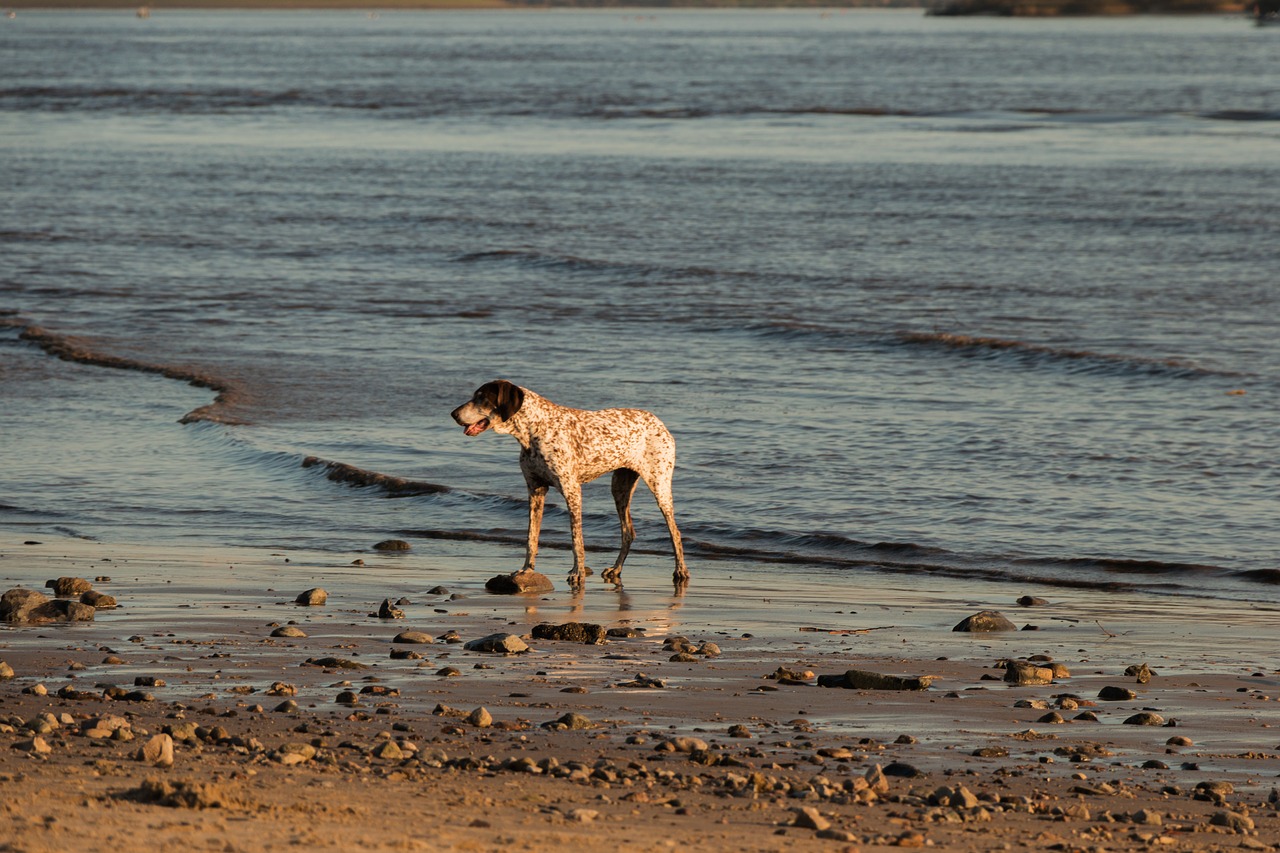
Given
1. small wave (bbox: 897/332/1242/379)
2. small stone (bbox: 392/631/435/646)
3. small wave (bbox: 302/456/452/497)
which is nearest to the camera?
small stone (bbox: 392/631/435/646)

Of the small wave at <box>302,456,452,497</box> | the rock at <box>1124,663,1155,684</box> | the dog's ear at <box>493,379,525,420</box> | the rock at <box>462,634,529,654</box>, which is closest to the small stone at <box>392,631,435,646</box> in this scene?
the rock at <box>462,634,529,654</box>

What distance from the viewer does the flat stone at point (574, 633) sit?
8.93 meters

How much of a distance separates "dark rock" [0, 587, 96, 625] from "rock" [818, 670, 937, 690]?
406 cm

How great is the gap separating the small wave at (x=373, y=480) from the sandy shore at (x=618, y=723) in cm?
295

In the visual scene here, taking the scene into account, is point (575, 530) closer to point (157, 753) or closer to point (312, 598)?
point (312, 598)

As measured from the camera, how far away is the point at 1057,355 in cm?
2009

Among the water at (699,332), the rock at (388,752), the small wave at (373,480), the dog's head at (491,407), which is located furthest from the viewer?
the small wave at (373,480)

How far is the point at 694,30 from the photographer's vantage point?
186m

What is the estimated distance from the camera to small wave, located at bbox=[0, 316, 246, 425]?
16781mm

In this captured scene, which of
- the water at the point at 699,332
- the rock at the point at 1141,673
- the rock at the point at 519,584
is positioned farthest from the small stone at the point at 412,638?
the rock at the point at 1141,673

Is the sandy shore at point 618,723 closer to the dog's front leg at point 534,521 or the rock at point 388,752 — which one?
the rock at point 388,752

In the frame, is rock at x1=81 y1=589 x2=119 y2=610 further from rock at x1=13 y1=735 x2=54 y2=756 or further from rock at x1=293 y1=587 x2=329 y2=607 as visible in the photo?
rock at x1=13 y1=735 x2=54 y2=756

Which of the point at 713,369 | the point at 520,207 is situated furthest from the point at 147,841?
the point at 520,207

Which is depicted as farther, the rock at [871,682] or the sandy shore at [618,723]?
the rock at [871,682]
